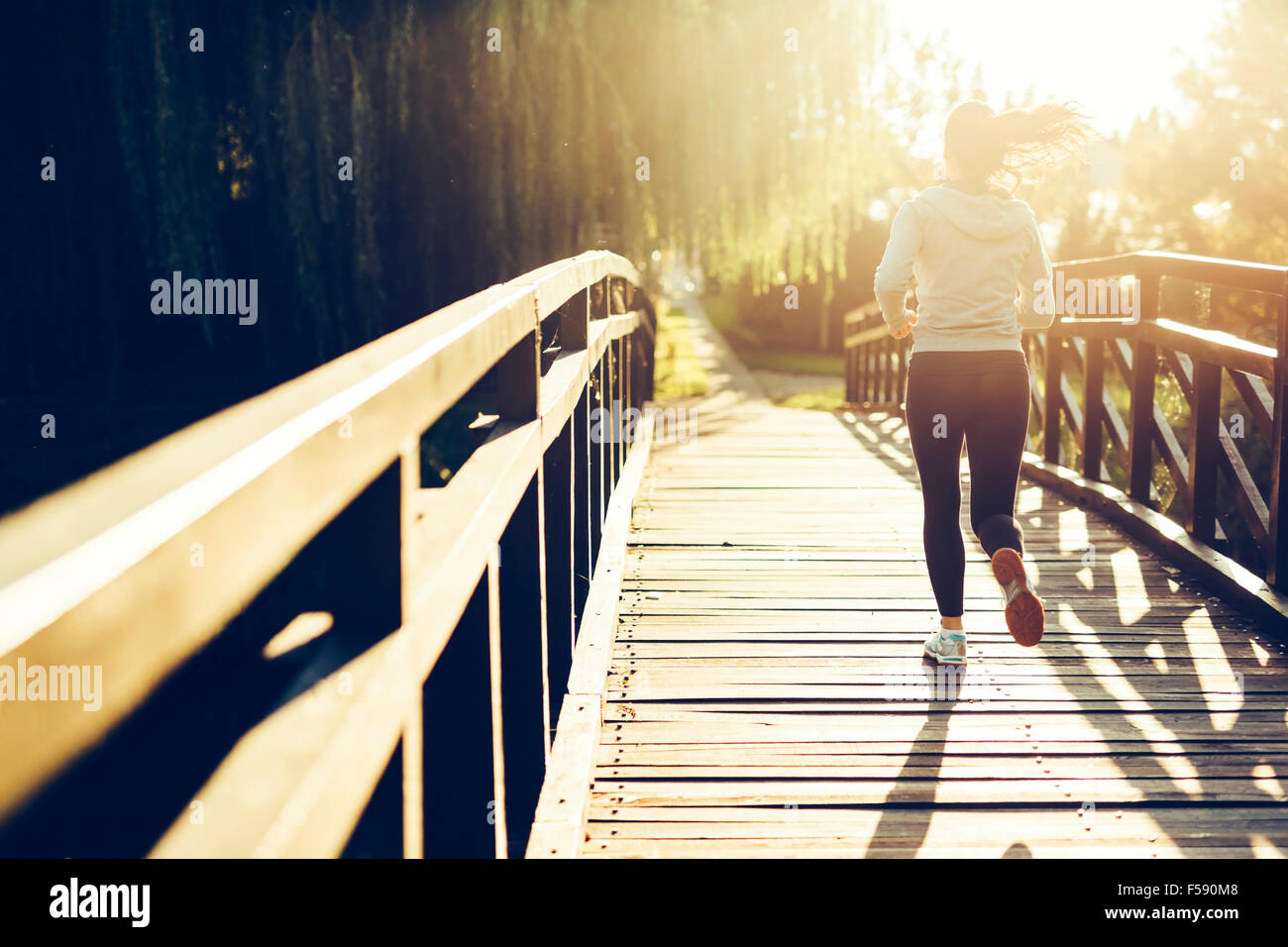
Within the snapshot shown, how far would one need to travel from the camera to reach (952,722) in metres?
3.04

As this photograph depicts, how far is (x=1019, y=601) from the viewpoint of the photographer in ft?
10.2

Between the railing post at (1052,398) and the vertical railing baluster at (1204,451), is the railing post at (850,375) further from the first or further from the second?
the vertical railing baluster at (1204,451)

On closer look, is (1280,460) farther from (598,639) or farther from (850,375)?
(850,375)

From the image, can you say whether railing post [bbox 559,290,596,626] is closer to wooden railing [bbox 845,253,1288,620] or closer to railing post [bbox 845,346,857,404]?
wooden railing [bbox 845,253,1288,620]

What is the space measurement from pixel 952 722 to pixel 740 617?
0.99m

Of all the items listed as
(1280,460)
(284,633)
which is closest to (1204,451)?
(1280,460)

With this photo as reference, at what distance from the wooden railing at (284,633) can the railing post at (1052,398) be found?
4.72 m

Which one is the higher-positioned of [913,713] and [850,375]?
[850,375]

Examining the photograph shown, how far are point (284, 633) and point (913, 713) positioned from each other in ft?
6.83

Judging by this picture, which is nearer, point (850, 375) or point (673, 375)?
point (850, 375)

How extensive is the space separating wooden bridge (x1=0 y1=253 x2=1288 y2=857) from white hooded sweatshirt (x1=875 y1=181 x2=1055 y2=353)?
932 millimetres

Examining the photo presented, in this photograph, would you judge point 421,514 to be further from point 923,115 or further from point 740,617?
point 923,115

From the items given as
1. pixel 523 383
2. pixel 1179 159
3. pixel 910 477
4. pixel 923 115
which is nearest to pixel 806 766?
pixel 523 383

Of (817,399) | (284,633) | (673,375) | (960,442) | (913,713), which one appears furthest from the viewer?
(673,375)
